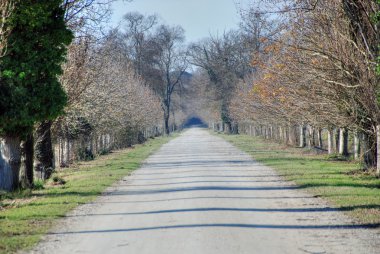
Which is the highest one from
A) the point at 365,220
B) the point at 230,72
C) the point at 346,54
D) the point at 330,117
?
the point at 230,72

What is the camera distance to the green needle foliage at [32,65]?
1620cm

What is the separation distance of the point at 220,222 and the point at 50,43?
8.15 m

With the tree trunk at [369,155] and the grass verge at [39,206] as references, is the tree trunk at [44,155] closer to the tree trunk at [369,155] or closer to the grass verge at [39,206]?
the grass verge at [39,206]

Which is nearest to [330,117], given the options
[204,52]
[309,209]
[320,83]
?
[320,83]

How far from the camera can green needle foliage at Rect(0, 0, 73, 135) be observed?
16.2m

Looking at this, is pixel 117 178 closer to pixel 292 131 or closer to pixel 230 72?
pixel 292 131

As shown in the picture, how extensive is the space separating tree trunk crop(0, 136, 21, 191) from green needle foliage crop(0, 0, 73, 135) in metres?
0.76

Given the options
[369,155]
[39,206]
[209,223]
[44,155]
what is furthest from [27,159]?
[369,155]

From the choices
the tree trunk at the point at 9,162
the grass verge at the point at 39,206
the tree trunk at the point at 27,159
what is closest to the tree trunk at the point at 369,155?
the grass verge at the point at 39,206

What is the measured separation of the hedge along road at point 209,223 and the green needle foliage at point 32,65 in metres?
3.13

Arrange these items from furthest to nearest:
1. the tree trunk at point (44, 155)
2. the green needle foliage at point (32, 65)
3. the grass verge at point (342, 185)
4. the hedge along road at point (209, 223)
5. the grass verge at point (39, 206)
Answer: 1. the tree trunk at point (44, 155)
2. the green needle foliage at point (32, 65)
3. the grass verge at point (342, 185)
4. the grass verge at point (39, 206)
5. the hedge along road at point (209, 223)

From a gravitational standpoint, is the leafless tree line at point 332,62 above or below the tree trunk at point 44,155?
above

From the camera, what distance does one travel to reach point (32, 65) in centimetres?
1661

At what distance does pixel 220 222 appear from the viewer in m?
11.4
